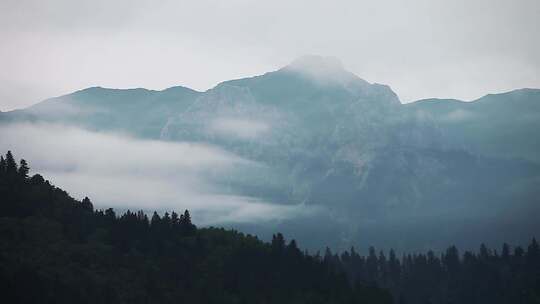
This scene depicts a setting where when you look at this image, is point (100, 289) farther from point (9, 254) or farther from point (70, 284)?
point (9, 254)

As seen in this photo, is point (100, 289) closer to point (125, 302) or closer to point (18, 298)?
point (125, 302)

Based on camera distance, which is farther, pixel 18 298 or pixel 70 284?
Result: pixel 70 284

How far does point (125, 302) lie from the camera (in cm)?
19950

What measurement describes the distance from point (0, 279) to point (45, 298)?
33.5 feet

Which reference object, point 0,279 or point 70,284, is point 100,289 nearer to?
point 70,284

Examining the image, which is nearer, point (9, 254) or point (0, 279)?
point (0, 279)

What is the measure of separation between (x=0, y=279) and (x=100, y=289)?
25.5 metres

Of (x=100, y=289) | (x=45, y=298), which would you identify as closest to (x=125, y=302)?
(x=100, y=289)

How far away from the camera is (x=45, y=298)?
183 meters

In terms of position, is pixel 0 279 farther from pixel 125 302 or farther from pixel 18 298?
pixel 125 302

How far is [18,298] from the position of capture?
176 meters

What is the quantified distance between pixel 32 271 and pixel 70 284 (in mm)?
9592

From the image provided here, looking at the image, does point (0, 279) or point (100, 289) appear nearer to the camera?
point (0, 279)

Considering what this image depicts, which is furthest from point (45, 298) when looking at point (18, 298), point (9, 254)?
point (9, 254)
